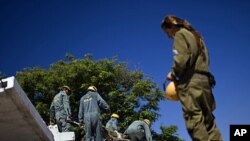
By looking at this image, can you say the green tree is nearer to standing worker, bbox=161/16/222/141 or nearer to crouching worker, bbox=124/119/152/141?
crouching worker, bbox=124/119/152/141

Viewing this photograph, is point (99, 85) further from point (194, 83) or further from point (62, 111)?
point (194, 83)

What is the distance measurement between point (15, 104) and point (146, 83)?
28563 millimetres

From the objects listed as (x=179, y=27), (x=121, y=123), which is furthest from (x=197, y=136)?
(x=121, y=123)

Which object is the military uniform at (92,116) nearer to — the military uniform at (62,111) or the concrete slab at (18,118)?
the military uniform at (62,111)

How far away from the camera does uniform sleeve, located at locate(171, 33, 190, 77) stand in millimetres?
A: 4645

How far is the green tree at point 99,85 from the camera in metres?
33.4

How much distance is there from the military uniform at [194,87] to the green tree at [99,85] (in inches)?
1068

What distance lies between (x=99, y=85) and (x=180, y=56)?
29.4 metres

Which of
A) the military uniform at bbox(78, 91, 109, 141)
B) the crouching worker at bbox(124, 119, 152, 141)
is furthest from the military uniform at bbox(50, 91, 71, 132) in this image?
the crouching worker at bbox(124, 119, 152, 141)

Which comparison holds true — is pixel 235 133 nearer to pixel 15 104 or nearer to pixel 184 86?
pixel 184 86

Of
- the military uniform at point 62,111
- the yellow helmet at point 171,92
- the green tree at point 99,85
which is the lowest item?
the yellow helmet at point 171,92

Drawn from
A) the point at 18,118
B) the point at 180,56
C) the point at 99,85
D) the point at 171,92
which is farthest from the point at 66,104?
the point at 99,85

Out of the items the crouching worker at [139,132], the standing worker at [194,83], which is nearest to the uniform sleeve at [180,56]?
the standing worker at [194,83]

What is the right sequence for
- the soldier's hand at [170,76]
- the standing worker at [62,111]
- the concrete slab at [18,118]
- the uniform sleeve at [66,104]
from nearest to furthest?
the soldier's hand at [170,76] → the concrete slab at [18,118] → the uniform sleeve at [66,104] → the standing worker at [62,111]
